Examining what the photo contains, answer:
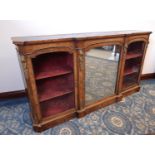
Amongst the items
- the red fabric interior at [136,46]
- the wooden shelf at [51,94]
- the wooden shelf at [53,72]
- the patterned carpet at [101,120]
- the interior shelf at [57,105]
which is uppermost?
the red fabric interior at [136,46]

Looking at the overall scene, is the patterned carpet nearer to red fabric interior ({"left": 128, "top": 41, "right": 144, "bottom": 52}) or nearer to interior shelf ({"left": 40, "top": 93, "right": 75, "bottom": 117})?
interior shelf ({"left": 40, "top": 93, "right": 75, "bottom": 117})

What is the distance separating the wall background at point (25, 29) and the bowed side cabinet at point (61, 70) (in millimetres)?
395

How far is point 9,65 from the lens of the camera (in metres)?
1.98

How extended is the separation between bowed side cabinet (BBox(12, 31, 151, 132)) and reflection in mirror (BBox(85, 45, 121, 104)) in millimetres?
66

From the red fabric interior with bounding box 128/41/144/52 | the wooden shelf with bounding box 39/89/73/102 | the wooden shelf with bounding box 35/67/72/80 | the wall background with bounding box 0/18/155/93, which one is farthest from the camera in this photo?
the red fabric interior with bounding box 128/41/144/52

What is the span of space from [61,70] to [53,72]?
10 cm

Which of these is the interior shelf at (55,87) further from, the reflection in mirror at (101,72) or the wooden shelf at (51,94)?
the reflection in mirror at (101,72)

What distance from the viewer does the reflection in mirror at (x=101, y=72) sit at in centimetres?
168

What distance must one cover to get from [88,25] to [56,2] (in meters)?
0.61

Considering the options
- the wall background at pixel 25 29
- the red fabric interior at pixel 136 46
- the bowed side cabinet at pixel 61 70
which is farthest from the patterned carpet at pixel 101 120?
the red fabric interior at pixel 136 46

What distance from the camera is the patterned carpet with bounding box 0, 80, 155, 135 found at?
5.33 feet

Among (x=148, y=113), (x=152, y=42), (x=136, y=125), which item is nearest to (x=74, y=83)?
(x=136, y=125)

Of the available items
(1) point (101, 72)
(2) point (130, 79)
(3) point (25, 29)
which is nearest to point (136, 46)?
(2) point (130, 79)

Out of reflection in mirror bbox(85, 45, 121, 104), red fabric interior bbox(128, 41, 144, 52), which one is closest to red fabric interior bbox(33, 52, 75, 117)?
reflection in mirror bbox(85, 45, 121, 104)
